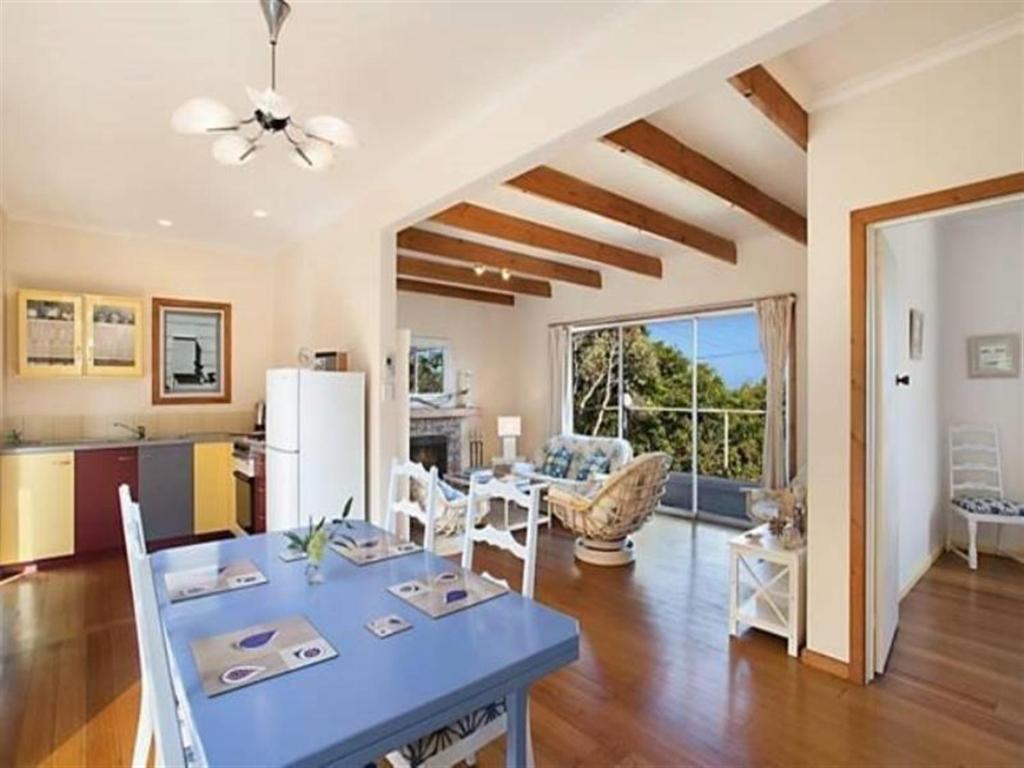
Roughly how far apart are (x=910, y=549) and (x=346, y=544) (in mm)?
3878

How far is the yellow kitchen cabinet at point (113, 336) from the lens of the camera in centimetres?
462

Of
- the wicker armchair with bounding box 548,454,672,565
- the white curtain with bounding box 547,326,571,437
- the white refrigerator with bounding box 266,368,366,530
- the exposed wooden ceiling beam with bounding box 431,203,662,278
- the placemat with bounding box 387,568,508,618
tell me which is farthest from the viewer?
the white curtain with bounding box 547,326,571,437

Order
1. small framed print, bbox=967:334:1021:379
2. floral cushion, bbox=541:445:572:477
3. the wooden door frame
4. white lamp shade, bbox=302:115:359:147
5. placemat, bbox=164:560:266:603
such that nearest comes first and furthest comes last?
placemat, bbox=164:560:266:603 → white lamp shade, bbox=302:115:359:147 → the wooden door frame → small framed print, bbox=967:334:1021:379 → floral cushion, bbox=541:445:572:477

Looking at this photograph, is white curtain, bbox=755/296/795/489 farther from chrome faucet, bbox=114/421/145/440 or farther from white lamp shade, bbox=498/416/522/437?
chrome faucet, bbox=114/421/145/440

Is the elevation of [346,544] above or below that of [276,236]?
below

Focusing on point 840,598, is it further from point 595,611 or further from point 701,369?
point 701,369

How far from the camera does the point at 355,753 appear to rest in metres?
1.07

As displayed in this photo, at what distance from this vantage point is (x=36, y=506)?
163 inches

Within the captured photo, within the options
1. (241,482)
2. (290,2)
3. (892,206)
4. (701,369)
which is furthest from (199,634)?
(701,369)

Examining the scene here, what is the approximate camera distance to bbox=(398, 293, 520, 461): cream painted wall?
23.9 ft

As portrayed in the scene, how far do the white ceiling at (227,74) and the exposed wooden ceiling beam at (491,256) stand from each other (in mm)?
1131

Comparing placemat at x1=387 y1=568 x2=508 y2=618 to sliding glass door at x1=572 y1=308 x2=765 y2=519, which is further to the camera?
sliding glass door at x1=572 y1=308 x2=765 y2=519

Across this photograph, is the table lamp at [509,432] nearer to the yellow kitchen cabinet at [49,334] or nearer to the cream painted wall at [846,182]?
the yellow kitchen cabinet at [49,334]

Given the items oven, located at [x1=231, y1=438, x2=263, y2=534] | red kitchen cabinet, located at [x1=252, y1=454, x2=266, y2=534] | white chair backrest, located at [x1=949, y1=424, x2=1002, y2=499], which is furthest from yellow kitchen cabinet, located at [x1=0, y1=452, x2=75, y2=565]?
white chair backrest, located at [x1=949, y1=424, x2=1002, y2=499]
